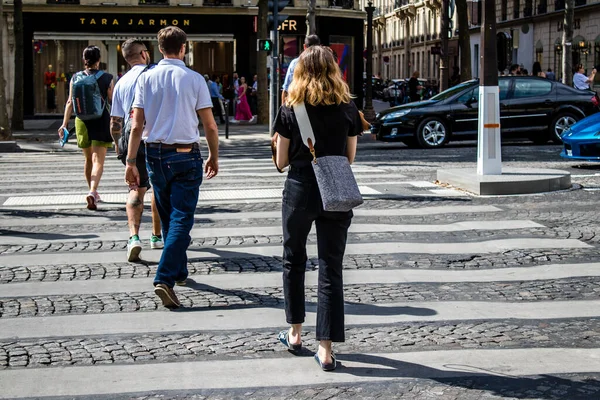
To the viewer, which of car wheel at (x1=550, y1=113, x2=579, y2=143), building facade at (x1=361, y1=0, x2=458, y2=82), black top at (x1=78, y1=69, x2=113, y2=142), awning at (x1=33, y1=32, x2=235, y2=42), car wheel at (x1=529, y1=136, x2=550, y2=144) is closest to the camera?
black top at (x1=78, y1=69, x2=113, y2=142)

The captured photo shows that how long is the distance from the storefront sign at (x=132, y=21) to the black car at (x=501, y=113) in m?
20.3

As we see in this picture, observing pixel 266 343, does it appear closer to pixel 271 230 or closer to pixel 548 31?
pixel 271 230

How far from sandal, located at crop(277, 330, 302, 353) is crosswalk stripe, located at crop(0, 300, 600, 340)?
0.45 m

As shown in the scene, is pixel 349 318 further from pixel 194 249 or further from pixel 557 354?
pixel 194 249

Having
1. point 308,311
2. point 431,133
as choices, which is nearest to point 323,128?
point 308,311

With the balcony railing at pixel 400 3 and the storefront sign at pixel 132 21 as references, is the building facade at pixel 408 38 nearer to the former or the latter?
the balcony railing at pixel 400 3

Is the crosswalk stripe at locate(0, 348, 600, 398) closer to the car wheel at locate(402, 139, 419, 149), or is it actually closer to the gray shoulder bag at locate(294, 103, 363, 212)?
the gray shoulder bag at locate(294, 103, 363, 212)

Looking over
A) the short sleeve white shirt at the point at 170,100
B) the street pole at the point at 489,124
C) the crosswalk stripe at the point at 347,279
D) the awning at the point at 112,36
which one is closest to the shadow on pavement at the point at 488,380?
the crosswalk stripe at the point at 347,279

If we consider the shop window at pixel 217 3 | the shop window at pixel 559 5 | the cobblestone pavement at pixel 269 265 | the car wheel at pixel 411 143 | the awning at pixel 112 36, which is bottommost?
the cobblestone pavement at pixel 269 265

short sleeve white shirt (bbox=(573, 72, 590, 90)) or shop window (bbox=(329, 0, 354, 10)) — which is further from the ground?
shop window (bbox=(329, 0, 354, 10))

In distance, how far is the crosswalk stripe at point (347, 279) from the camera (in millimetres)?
7371

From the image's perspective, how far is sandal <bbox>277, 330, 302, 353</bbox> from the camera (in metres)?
5.65

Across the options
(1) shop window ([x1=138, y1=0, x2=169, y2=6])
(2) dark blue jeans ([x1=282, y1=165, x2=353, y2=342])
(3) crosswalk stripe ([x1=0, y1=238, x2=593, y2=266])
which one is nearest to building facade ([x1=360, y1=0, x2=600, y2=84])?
(3) crosswalk stripe ([x1=0, y1=238, x2=593, y2=266])

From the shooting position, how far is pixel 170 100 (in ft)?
23.1
